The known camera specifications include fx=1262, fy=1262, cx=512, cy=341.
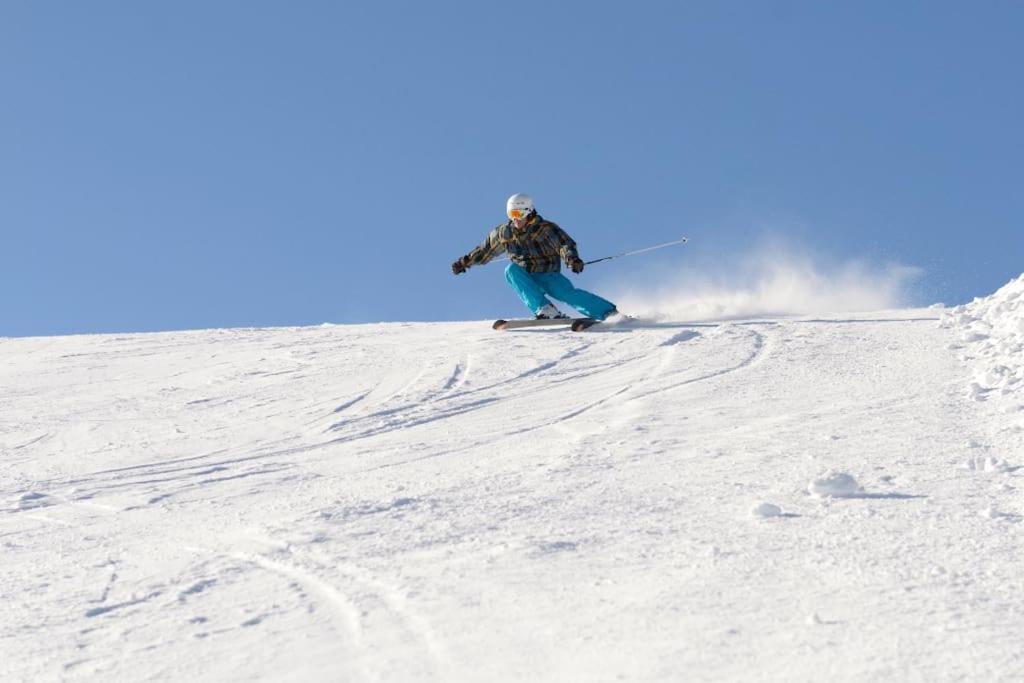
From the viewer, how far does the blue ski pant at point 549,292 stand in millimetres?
12484

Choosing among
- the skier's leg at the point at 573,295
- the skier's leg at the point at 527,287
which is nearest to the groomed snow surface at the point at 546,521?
the skier's leg at the point at 573,295

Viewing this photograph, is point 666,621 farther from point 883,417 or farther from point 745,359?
point 745,359

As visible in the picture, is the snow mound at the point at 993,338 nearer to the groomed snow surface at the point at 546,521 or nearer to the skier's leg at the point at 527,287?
the groomed snow surface at the point at 546,521

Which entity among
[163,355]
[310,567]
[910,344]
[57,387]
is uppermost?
[163,355]

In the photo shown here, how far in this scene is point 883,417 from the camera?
7.46 metres

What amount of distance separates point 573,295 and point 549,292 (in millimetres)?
322

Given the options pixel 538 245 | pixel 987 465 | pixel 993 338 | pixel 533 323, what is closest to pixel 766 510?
pixel 987 465

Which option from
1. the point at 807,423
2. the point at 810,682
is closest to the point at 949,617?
the point at 810,682

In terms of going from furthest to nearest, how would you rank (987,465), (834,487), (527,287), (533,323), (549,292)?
(549,292) < (527,287) < (533,323) < (987,465) < (834,487)

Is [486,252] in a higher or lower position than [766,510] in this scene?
higher

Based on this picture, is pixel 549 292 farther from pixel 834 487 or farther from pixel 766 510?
pixel 766 510

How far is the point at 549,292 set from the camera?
1280 cm

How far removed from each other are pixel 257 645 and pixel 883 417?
463cm

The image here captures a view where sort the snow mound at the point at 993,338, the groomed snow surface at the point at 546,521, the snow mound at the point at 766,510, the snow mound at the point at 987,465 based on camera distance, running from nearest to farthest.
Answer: the groomed snow surface at the point at 546,521, the snow mound at the point at 766,510, the snow mound at the point at 987,465, the snow mound at the point at 993,338
